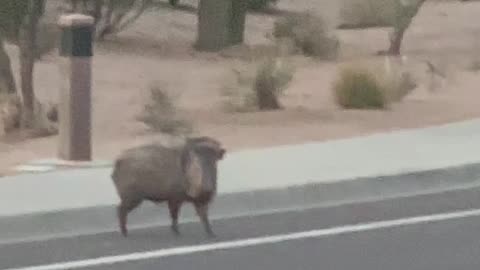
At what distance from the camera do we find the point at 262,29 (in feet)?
108

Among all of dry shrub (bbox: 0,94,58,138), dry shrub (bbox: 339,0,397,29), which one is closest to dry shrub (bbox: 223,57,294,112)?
dry shrub (bbox: 0,94,58,138)

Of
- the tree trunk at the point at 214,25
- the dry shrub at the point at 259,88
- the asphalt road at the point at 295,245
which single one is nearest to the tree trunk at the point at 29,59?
the dry shrub at the point at 259,88

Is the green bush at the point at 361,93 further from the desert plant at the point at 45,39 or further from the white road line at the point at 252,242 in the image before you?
the white road line at the point at 252,242

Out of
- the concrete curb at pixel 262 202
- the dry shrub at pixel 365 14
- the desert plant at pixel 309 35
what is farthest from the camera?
the dry shrub at pixel 365 14

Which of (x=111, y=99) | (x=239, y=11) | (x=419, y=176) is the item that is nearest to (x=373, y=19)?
(x=239, y=11)

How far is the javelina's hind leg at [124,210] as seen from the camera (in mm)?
10031

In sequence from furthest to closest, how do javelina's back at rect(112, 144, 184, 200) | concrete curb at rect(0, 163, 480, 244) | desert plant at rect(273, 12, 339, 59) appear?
desert plant at rect(273, 12, 339, 59)
concrete curb at rect(0, 163, 480, 244)
javelina's back at rect(112, 144, 184, 200)

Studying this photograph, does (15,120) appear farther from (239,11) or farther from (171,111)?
(239,11)

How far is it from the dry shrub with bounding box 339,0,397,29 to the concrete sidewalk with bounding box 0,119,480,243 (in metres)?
17.0

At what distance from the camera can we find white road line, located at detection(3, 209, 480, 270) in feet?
31.0

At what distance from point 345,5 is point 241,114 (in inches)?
665

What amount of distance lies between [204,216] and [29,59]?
810cm

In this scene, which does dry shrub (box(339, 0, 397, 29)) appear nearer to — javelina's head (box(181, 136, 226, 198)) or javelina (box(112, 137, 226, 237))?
javelina (box(112, 137, 226, 237))

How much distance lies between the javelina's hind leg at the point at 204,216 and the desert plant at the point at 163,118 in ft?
17.2
